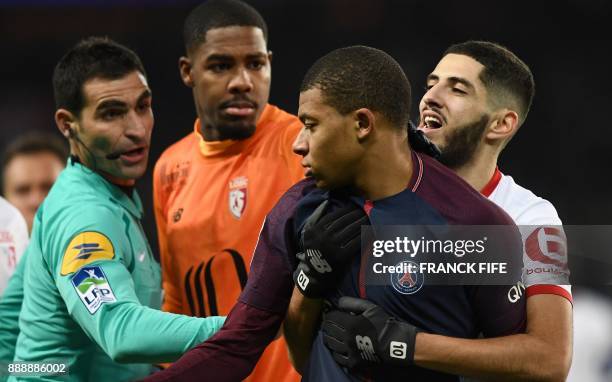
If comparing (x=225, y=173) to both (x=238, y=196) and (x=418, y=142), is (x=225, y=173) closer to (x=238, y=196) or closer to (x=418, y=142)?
(x=238, y=196)

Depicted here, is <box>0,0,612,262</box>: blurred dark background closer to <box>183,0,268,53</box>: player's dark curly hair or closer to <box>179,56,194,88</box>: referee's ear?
<box>179,56,194,88</box>: referee's ear

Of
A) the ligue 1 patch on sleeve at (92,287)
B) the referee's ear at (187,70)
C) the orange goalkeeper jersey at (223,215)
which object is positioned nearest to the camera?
the ligue 1 patch on sleeve at (92,287)

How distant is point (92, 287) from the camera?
3.07 meters

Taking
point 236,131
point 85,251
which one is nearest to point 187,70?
point 236,131

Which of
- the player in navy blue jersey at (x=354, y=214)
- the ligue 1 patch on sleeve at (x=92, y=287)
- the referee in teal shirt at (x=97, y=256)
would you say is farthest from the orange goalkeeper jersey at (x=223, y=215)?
the player in navy blue jersey at (x=354, y=214)

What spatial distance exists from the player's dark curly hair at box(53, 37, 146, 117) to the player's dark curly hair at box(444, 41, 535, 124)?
123 cm

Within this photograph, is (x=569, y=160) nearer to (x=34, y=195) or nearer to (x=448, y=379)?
(x=34, y=195)

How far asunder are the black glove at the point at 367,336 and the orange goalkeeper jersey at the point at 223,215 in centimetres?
124

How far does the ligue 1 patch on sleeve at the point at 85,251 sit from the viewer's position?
312 cm

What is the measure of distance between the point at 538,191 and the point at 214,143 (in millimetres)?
3690

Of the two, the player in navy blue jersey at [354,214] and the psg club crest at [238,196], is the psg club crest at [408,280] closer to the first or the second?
the player in navy blue jersey at [354,214]

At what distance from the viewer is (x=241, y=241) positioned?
3.86m

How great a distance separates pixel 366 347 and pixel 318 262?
26cm

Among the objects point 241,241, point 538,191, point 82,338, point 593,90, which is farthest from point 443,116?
point 593,90
